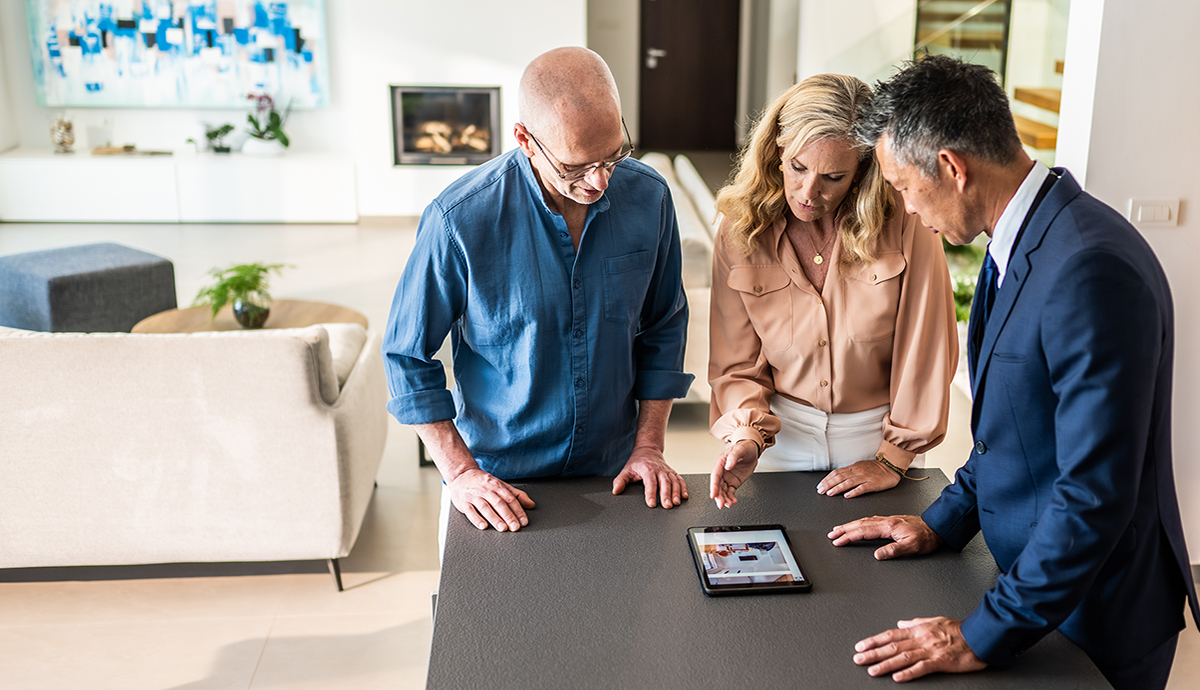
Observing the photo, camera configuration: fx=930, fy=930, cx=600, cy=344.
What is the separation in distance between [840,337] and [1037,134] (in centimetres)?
400

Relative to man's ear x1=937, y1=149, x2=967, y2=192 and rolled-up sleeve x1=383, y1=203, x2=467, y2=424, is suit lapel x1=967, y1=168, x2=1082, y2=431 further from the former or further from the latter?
rolled-up sleeve x1=383, y1=203, x2=467, y2=424

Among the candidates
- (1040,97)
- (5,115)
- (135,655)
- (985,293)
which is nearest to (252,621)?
(135,655)

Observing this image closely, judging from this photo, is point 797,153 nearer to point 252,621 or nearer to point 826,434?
point 826,434

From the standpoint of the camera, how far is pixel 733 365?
1.73 metres

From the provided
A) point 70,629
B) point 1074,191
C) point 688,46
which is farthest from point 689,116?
point 1074,191

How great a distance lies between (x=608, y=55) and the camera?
1028 cm

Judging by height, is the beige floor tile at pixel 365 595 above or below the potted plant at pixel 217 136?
below

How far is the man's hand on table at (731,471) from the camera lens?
1518 millimetres

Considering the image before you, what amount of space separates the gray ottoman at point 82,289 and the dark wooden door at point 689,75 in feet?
22.4

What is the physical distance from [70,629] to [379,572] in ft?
2.77

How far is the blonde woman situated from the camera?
1559 millimetres

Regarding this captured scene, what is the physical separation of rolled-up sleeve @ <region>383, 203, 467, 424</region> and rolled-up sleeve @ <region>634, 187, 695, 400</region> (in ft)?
1.17

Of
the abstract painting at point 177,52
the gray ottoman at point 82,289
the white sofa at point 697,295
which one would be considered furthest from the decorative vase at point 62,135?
the white sofa at point 697,295

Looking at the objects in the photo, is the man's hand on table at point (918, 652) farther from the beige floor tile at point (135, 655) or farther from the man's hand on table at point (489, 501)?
the beige floor tile at point (135, 655)
